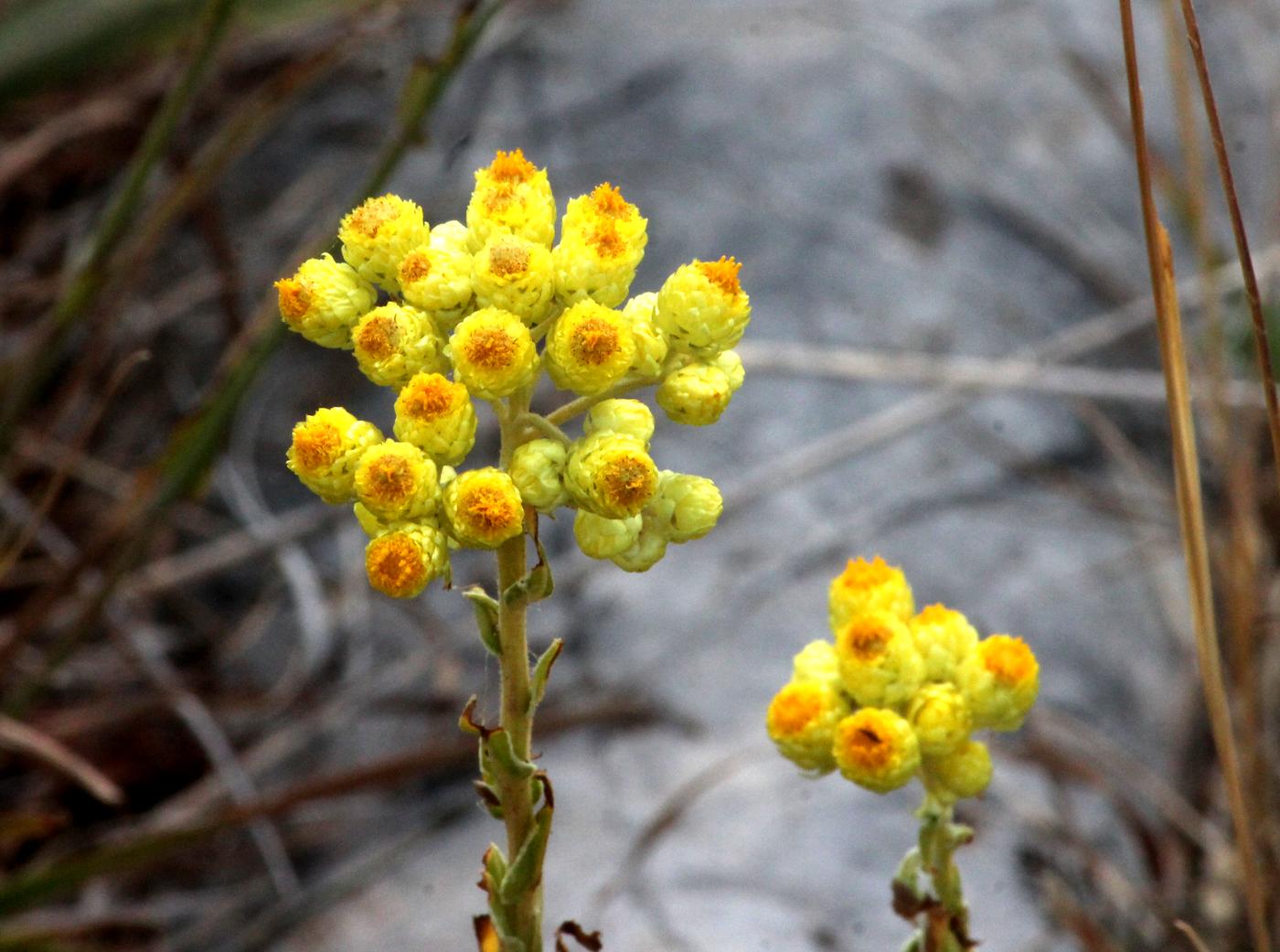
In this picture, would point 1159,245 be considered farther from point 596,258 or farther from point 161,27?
point 161,27

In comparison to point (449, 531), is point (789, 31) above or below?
above

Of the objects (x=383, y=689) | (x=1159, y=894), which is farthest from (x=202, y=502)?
(x=1159, y=894)

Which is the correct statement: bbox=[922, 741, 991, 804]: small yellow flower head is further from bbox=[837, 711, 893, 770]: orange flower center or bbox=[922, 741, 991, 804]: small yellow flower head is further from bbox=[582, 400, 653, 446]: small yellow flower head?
bbox=[582, 400, 653, 446]: small yellow flower head

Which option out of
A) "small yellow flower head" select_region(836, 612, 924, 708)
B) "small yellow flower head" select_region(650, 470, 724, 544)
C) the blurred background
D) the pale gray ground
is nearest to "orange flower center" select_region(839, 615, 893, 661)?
"small yellow flower head" select_region(836, 612, 924, 708)

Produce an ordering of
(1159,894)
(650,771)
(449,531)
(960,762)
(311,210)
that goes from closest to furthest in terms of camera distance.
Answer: (449,531)
(960,762)
(1159,894)
(650,771)
(311,210)

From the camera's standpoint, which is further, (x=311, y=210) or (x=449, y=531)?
(x=311, y=210)

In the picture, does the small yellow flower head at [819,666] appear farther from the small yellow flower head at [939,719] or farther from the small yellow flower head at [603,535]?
the small yellow flower head at [603,535]

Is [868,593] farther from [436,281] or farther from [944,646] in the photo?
[436,281]
